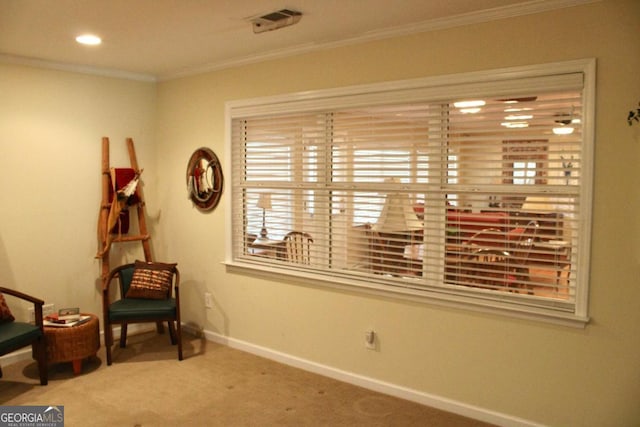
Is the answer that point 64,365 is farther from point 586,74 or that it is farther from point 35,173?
point 586,74

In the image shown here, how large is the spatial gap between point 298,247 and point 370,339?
2.97ft

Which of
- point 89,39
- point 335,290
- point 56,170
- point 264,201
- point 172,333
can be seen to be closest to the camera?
point 89,39

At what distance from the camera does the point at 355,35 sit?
134 inches

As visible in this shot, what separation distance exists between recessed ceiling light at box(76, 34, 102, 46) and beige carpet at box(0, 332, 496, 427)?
2.40 m

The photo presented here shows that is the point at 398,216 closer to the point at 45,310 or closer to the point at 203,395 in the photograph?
the point at 203,395

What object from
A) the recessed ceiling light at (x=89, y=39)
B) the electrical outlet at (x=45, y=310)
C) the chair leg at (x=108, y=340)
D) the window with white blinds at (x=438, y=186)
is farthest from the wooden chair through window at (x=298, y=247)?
the electrical outlet at (x=45, y=310)

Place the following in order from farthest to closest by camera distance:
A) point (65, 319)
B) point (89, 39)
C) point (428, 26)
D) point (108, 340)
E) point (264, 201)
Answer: point (264, 201)
point (108, 340)
point (65, 319)
point (89, 39)
point (428, 26)

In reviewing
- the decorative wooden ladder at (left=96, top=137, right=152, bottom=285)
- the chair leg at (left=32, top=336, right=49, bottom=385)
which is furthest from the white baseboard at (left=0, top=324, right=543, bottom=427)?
the decorative wooden ladder at (left=96, top=137, right=152, bottom=285)

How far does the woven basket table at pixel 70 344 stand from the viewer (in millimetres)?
3688

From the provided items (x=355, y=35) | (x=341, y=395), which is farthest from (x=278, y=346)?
(x=355, y=35)

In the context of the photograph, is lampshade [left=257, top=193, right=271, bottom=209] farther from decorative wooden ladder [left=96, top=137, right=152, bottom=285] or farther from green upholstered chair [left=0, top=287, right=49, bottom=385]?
green upholstered chair [left=0, top=287, right=49, bottom=385]

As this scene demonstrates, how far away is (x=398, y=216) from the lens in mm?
3381

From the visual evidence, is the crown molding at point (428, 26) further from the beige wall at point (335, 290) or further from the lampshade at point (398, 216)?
the lampshade at point (398, 216)

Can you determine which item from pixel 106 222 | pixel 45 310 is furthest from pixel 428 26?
pixel 45 310
